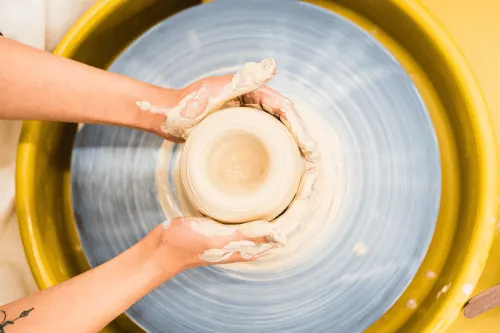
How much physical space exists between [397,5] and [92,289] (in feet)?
3.25

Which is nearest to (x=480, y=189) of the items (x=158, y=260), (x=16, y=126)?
(x=158, y=260)

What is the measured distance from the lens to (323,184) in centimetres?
109

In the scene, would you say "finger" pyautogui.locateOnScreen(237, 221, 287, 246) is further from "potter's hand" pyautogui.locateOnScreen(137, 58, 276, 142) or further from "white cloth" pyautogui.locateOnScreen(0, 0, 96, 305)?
"white cloth" pyautogui.locateOnScreen(0, 0, 96, 305)

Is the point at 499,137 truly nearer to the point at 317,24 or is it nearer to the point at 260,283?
the point at 317,24

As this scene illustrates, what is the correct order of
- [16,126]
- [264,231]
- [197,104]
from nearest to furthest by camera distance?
[264,231], [197,104], [16,126]

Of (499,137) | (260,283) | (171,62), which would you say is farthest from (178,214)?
(499,137)

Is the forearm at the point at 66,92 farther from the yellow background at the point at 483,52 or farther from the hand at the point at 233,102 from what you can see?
the yellow background at the point at 483,52

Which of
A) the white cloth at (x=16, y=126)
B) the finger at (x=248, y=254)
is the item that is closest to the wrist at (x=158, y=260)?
the finger at (x=248, y=254)

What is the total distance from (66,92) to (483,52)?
3.73ft

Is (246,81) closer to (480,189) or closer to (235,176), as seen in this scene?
(235,176)

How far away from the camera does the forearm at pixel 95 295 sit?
3.10 ft

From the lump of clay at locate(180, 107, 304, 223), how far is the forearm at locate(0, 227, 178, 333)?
0.18 metres

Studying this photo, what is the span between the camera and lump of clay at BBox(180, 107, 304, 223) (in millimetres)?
912

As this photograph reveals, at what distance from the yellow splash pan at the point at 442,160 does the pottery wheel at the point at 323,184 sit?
101 mm
